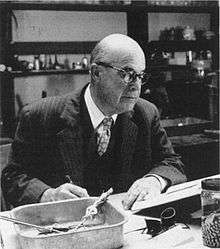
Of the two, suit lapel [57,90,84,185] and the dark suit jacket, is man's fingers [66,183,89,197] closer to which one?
the dark suit jacket

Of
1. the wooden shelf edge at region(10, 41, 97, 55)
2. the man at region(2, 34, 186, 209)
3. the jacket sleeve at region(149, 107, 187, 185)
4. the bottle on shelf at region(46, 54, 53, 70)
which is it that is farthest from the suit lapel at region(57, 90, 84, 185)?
the bottle on shelf at region(46, 54, 53, 70)

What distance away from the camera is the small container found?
141cm

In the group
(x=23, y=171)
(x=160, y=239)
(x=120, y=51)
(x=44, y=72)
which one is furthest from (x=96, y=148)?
(x=44, y=72)

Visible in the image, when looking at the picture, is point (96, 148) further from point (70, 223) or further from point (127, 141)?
point (70, 223)

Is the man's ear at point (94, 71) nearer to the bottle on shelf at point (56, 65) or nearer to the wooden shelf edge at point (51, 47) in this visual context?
the wooden shelf edge at point (51, 47)

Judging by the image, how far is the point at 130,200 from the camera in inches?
71.0

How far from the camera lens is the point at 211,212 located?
4.78ft

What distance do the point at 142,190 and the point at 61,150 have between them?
1.87 ft

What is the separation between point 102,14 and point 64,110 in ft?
11.6

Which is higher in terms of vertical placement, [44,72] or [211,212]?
[44,72]

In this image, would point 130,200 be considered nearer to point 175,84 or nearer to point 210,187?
point 210,187

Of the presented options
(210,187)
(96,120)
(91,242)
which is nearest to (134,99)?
(96,120)

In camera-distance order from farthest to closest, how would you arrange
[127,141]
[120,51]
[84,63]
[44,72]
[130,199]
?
[84,63], [44,72], [127,141], [120,51], [130,199]

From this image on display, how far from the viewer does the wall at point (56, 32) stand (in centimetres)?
522
